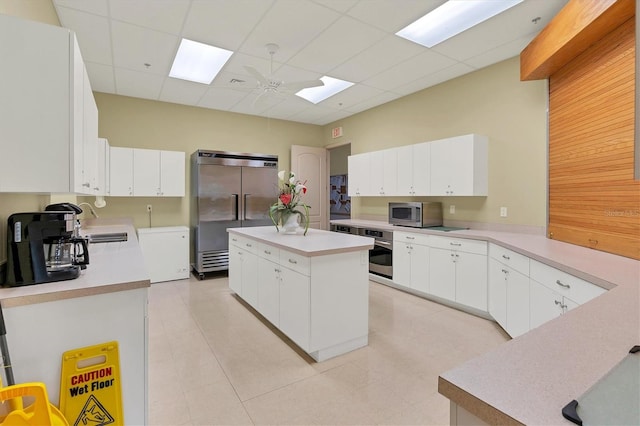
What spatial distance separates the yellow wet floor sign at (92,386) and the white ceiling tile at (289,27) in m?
2.83

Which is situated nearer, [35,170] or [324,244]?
[35,170]

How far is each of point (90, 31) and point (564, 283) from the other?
15.1 feet

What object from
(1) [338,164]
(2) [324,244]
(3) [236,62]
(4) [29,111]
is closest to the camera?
(4) [29,111]

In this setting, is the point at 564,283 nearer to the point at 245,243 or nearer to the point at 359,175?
the point at 245,243

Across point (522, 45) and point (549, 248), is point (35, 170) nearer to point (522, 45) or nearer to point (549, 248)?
point (549, 248)

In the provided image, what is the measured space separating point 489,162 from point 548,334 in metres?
3.47

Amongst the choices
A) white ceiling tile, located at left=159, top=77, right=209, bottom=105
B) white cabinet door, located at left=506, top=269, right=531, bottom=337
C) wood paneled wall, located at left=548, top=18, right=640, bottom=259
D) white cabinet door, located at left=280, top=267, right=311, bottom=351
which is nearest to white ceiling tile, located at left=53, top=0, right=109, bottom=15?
white ceiling tile, located at left=159, top=77, right=209, bottom=105

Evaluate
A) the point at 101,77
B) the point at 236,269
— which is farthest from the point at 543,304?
the point at 101,77

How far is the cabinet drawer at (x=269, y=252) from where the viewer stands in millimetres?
2977

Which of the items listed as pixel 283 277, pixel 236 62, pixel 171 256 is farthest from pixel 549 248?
pixel 171 256

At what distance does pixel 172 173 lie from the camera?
5.13m

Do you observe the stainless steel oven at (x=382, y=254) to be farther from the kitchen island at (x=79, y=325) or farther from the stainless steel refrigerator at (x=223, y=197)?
the kitchen island at (x=79, y=325)

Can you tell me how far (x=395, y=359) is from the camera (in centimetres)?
256

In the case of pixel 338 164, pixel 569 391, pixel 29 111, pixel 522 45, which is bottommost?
pixel 569 391
